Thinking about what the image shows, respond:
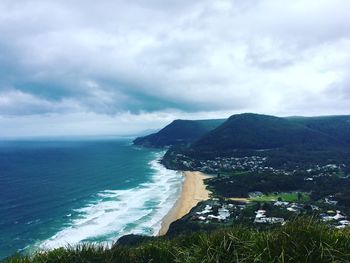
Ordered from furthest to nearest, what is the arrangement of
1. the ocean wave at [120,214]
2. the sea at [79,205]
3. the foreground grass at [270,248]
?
1. the sea at [79,205]
2. the ocean wave at [120,214]
3. the foreground grass at [270,248]

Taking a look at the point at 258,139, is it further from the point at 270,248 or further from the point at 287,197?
the point at 270,248

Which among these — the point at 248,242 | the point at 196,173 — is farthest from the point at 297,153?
the point at 248,242

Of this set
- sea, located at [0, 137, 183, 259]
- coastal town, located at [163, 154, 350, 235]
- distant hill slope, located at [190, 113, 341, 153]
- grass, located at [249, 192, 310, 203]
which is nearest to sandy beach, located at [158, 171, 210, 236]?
sea, located at [0, 137, 183, 259]

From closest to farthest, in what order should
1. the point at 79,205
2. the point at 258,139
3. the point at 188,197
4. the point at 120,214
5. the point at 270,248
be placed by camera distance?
the point at 270,248 → the point at 120,214 → the point at 79,205 → the point at 188,197 → the point at 258,139

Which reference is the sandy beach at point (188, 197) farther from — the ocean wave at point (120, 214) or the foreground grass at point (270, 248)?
the foreground grass at point (270, 248)

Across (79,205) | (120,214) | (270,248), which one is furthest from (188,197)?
(270,248)

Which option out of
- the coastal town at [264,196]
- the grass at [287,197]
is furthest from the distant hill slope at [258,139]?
the grass at [287,197]

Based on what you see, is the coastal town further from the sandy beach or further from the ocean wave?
the ocean wave
